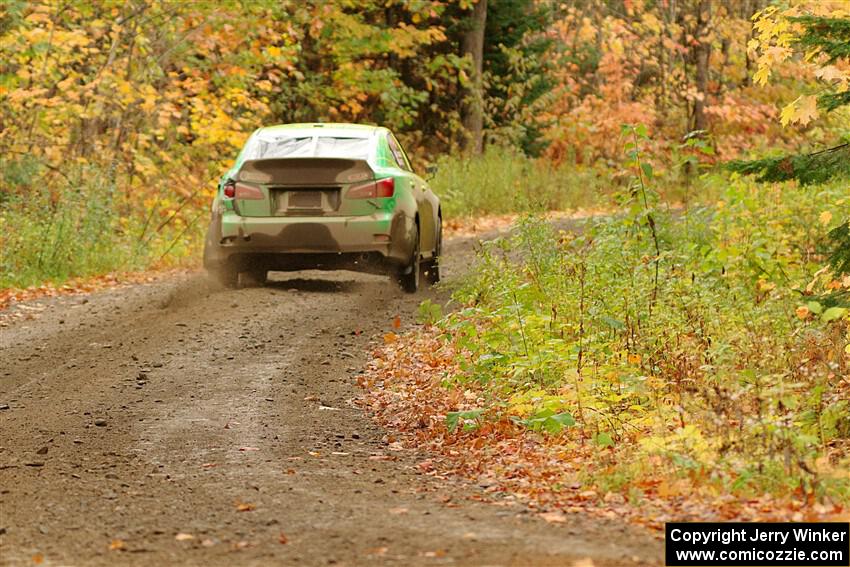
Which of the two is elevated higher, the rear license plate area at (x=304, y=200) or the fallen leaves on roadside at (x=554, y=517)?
the rear license plate area at (x=304, y=200)

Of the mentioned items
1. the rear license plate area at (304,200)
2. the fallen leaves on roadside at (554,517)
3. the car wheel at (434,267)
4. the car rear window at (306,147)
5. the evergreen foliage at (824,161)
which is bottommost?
the car wheel at (434,267)

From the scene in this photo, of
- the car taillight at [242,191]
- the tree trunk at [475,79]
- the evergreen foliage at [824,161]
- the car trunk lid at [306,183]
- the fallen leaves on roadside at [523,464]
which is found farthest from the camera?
the tree trunk at [475,79]

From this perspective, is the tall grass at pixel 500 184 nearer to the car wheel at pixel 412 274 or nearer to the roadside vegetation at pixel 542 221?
the roadside vegetation at pixel 542 221

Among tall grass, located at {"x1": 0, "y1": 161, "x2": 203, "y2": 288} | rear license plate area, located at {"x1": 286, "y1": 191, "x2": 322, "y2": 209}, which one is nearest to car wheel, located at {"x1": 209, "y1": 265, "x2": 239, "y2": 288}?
rear license plate area, located at {"x1": 286, "y1": 191, "x2": 322, "y2": 209}

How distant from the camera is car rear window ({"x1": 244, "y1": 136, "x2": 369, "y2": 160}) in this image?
14.6 metres

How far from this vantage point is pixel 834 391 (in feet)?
28.0

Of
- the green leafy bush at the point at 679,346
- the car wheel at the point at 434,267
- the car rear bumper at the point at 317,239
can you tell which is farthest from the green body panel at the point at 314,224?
the green leafy bush at the point at 679,346

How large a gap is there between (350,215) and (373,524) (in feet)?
28.6

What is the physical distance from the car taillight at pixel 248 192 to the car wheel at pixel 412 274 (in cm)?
188

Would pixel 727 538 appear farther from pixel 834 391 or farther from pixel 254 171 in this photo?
pixel 254 171

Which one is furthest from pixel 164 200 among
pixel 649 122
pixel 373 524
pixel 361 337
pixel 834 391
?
pixel 649 122

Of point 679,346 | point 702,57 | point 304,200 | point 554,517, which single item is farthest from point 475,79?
point 554,517

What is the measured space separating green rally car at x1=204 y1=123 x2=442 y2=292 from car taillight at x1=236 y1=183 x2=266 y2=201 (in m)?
0.01

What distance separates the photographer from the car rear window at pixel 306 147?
573 inches
